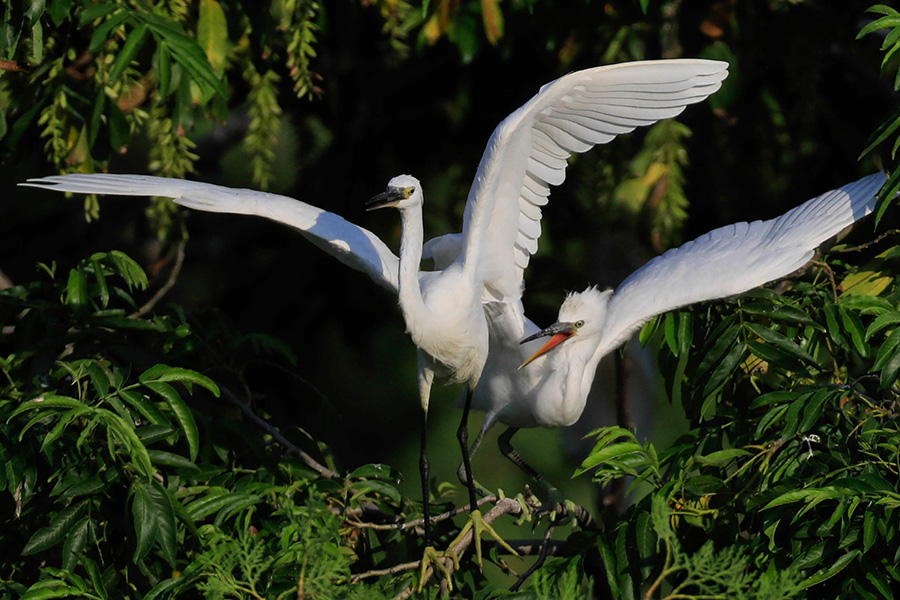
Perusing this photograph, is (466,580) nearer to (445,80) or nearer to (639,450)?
(639,450)

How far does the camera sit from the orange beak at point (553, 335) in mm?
2402

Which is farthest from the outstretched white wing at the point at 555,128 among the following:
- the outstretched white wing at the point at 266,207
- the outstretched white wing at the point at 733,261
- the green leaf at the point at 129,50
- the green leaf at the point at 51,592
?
the green leaf at the point at 51,592

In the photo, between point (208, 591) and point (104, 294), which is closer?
point (208, 591)

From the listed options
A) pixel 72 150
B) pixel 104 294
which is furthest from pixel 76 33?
pixel 104 294

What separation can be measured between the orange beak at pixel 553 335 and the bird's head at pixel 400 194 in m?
0.51

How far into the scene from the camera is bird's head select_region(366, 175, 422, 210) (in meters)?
1.99

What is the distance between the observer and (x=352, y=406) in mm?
4082

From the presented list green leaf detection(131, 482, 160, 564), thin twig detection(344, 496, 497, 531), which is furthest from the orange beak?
green leaf detection(131, 482, 160, 564)

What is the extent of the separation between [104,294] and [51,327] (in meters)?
0.13

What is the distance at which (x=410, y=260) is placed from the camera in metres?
2.04

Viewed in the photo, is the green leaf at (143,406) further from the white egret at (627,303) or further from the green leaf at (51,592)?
the white egret at (627,303)

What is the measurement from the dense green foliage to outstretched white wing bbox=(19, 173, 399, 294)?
0.13m

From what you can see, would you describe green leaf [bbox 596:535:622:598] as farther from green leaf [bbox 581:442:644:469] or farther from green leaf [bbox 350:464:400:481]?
green leaf [bbox 350:464:400:481]

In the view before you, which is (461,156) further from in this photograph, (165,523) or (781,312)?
(165,523)
